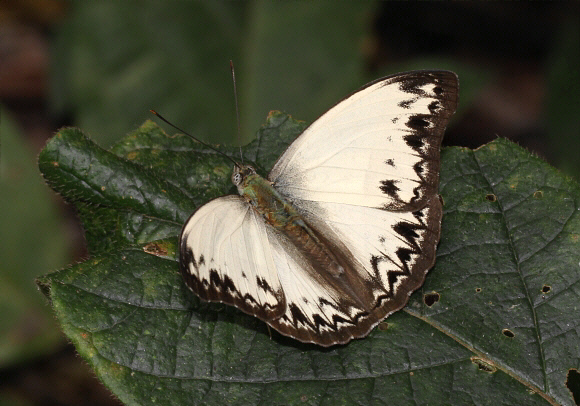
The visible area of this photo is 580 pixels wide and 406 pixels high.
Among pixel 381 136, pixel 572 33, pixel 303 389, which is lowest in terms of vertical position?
pixel 572 33

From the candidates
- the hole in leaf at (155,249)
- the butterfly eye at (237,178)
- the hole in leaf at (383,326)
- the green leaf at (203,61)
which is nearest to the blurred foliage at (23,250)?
the green leaf at (203,61)

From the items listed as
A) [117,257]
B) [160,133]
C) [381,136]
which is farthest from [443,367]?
[160,133]

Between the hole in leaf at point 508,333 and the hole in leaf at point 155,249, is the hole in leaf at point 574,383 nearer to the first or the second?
the hole in leaf at point 508,333

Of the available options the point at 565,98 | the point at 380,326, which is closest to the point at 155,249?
the point at 380,326

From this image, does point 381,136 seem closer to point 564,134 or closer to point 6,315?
point 564,134

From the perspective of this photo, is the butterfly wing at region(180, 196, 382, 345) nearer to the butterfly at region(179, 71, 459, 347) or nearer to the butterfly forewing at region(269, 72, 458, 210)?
the butterfly at region(179, 71, 459, 347)

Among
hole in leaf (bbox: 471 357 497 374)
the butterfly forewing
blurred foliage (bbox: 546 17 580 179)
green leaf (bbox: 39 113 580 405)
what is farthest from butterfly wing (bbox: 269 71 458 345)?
blurred foliage (bbox: 546 17 580 179)
